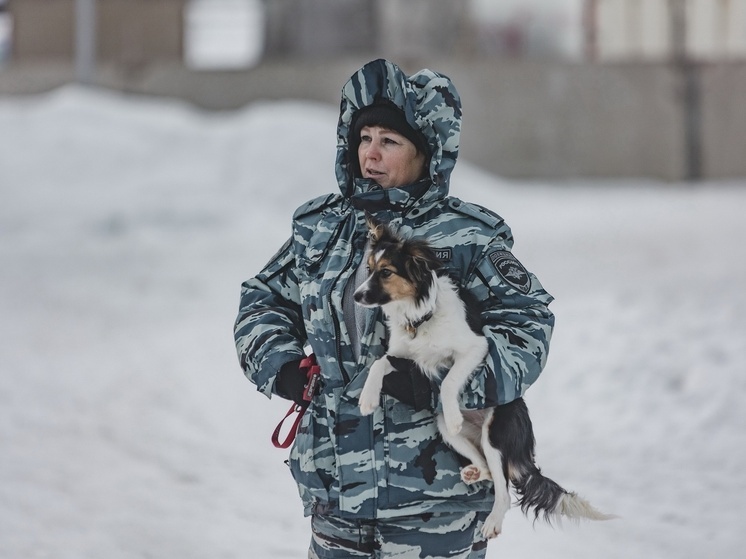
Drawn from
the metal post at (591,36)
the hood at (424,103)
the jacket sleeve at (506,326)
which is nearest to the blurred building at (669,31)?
the metal post at (591,36)

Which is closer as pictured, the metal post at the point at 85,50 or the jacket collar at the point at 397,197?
the jacket collar at the point at 397,197

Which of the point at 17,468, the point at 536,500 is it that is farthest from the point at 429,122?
the point at 17,468

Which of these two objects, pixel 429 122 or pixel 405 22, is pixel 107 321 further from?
pixel 405 22

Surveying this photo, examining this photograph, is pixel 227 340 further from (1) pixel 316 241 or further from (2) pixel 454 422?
(2) pixel 454 422

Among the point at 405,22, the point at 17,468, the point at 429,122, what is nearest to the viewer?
the point at 429,122

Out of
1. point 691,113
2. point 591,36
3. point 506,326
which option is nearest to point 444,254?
point 506,326

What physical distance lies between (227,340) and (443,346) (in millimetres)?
7050

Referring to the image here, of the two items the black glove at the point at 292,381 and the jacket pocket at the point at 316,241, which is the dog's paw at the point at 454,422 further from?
the jacket pocket at the point at 316,241

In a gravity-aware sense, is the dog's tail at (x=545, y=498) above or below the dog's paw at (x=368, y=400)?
below

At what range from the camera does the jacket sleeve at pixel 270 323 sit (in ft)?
9.18

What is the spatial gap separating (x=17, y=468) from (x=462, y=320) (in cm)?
432

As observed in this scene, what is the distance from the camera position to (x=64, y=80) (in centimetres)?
1903

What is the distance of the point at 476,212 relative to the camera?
2705 mm

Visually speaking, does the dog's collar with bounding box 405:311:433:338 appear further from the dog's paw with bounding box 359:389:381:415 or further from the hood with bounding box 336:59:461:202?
the hood with bounding box 336:59:461:202
